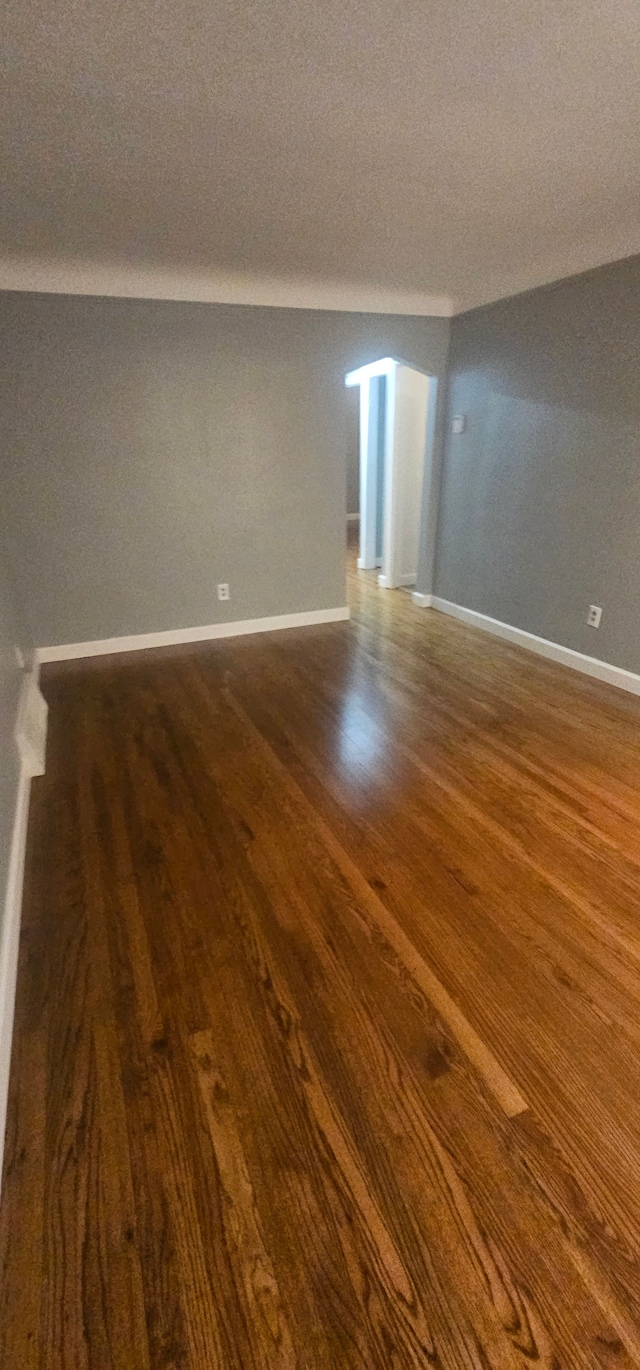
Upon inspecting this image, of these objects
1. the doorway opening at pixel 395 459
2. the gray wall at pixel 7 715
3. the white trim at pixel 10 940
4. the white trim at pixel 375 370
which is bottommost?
the white trim at pixel 10 940

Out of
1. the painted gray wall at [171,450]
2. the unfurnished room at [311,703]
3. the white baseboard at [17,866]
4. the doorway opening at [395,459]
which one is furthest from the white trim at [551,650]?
the white baseboard at [17,866]

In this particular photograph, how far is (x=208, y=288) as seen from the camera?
10.7ft

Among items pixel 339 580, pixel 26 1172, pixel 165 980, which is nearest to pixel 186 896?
pixel 165 980

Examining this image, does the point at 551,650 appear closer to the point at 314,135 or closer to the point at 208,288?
the point at 314,135

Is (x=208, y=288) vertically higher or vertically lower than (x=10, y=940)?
higher

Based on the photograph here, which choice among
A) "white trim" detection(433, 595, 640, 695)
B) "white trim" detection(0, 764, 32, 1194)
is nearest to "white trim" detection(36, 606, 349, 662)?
"white trim" detection(433, 595, 640, 695)

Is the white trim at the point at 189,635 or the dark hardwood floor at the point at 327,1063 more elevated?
the white trim at the point at 189,635

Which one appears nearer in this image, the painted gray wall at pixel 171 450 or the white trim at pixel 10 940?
the white trim at pixel 10 940

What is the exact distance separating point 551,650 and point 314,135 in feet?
9.21

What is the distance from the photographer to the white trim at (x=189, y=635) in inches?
143

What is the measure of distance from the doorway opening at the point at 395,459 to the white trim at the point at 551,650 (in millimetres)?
834

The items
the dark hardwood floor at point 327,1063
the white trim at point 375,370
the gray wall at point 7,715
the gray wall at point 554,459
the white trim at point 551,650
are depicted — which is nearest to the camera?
the dark hardwood floor at point 327,1063

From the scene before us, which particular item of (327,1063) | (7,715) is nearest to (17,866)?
(7,715)

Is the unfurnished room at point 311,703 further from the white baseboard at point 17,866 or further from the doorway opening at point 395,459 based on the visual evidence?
the doorway opening at point 395,459
